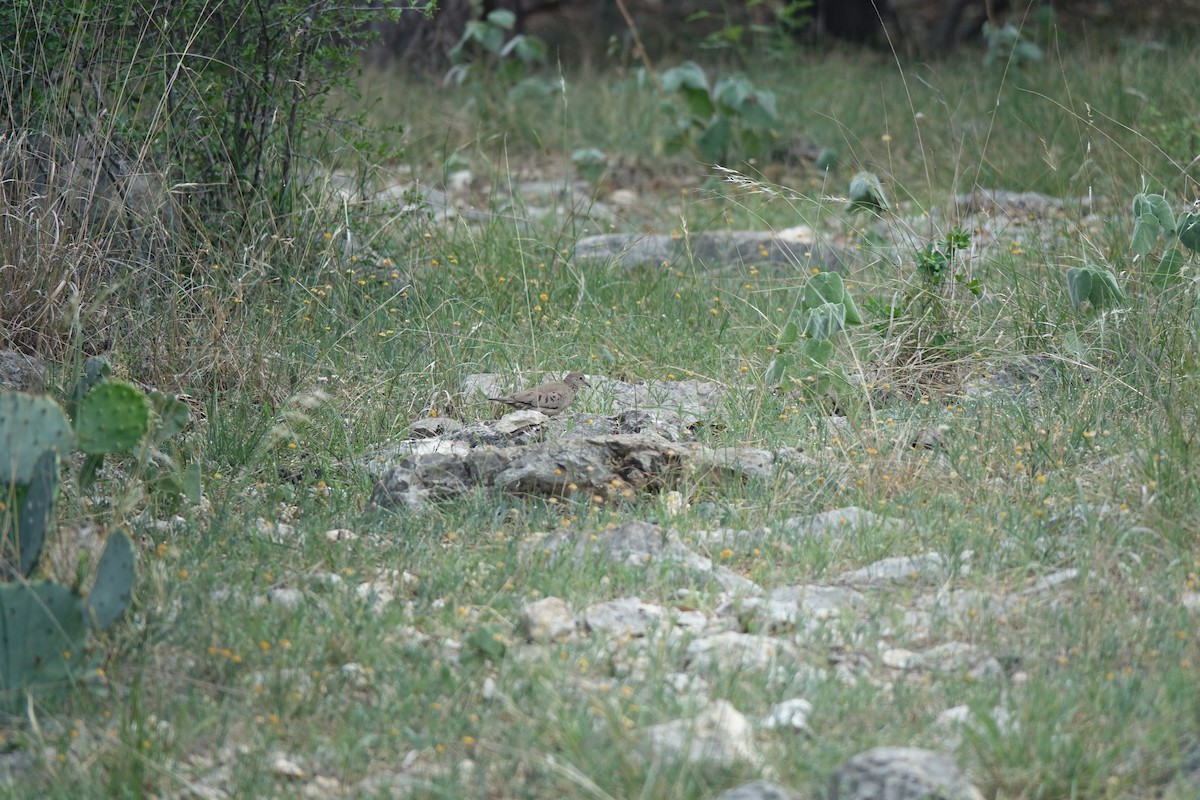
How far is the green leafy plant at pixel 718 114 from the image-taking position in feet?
22.2

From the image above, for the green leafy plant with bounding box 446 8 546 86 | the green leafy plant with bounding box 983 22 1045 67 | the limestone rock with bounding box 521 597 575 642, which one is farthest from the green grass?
the green leafy plant with bounding box 983 22 1045 67

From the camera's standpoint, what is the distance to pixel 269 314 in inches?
173

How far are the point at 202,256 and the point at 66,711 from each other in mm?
2637

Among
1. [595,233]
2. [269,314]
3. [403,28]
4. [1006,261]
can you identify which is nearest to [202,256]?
[269,314]

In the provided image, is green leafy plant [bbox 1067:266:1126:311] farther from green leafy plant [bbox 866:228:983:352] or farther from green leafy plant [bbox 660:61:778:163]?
green leafy plant [bbox 660:61:778:163]

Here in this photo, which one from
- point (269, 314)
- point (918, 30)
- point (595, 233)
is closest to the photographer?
point (269, 314)

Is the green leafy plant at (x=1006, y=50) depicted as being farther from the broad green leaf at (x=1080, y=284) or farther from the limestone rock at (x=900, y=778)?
the limestone rock at (x=900, y=778)

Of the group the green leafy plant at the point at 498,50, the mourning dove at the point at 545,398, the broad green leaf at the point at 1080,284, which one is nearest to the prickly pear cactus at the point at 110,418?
the mourning dove at the point at 545,398

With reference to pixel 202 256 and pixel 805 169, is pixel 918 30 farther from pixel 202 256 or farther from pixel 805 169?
pixel 202 256

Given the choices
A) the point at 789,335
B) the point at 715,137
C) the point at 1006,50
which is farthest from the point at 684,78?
the point at 789,335

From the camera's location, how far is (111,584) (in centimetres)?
242

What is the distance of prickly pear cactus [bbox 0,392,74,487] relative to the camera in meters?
2.53

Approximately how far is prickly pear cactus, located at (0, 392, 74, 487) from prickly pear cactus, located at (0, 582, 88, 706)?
0.29 meters

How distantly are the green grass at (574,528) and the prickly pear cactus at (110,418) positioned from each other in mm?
297
